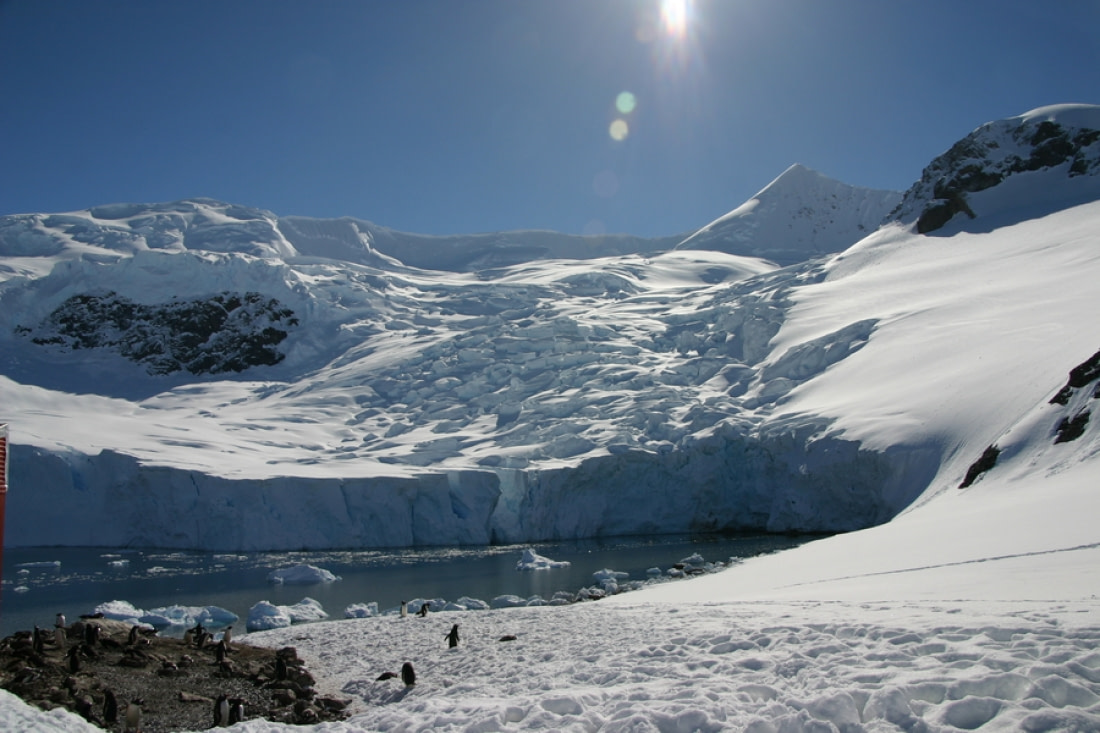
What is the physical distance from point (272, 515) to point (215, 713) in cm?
2136

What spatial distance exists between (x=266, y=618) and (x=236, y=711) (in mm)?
8197

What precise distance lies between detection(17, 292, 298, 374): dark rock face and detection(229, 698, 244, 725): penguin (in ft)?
147

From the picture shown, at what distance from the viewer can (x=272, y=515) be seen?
29.9 metres

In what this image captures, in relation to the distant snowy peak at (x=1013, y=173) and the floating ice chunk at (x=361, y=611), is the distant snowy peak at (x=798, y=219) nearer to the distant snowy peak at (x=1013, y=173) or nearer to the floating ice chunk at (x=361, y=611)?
the distant snowy peak at (x=1013, y=173)

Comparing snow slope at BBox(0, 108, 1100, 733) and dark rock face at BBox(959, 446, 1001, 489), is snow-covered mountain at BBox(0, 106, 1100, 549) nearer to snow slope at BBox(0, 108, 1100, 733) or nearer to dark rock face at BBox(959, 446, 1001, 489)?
snow slope at BBox(0, 108, 1100, 733)

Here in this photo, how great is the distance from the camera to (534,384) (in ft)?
132

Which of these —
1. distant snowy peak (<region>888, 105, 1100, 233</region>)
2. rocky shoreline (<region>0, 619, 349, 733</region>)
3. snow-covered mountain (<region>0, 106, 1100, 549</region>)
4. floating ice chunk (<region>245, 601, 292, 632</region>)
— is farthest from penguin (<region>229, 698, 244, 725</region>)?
distant snowy peak (<region>888, 105, 1100, 233</region>)

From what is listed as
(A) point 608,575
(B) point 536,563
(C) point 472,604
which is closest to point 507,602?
(C) point 472,604

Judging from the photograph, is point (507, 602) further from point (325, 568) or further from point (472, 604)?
point (325, 568)

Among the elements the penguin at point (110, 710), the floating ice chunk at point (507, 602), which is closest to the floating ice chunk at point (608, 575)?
the floating ice chunk at point (507, 602)

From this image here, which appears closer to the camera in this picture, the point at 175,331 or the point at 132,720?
the point at 132,720

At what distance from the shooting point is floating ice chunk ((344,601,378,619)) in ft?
60.1

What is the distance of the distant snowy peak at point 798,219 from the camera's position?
80.2 meters

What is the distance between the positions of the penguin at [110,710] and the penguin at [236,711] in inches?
47.0
